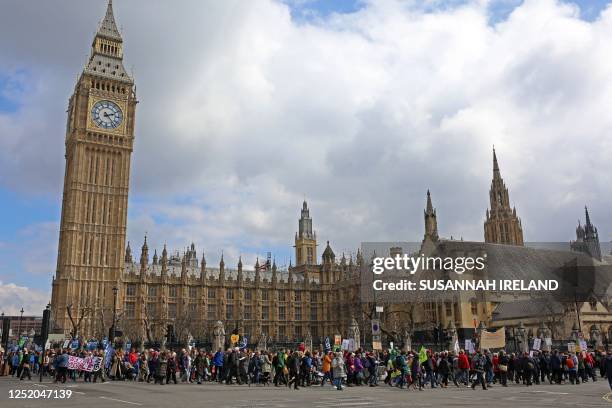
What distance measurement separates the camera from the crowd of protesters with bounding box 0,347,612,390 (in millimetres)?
22453

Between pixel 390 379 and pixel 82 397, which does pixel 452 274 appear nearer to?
pixel 390 379

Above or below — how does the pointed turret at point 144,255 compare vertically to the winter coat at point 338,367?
above

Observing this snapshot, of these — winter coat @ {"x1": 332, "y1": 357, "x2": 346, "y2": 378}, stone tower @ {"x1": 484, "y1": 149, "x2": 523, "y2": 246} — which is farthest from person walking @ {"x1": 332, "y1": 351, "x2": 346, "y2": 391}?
stone tower @ {"x1": 484, "y1": 149, "x2": 523, "y2": 246}

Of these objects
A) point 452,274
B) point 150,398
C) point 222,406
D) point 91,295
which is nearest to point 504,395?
point 222,406

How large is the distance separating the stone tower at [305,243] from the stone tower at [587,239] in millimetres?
57185

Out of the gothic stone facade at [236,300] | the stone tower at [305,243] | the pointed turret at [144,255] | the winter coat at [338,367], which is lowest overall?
the winter coat at [338,367]

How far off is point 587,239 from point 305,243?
213 ft

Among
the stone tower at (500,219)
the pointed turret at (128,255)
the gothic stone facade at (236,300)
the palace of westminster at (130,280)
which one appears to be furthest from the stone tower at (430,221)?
the pointed turret at (128,255)

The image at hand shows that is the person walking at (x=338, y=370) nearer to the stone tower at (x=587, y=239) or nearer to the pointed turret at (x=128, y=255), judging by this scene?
the pointed turret at (x=128, y=255)

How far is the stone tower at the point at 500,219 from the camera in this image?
10838cm

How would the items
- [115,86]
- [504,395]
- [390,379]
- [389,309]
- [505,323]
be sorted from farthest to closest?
[115,86] → [389,309] → [505,323] → [390,379] → [504,395]

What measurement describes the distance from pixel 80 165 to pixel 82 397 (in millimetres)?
70955

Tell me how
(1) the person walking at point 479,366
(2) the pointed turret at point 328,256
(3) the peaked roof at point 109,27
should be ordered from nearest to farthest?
(1) the person walking at point 479,366, (3) the peaked roof at point 109,27, (2) the pointed turret at point 328,256

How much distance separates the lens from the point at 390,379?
81.4 feet
